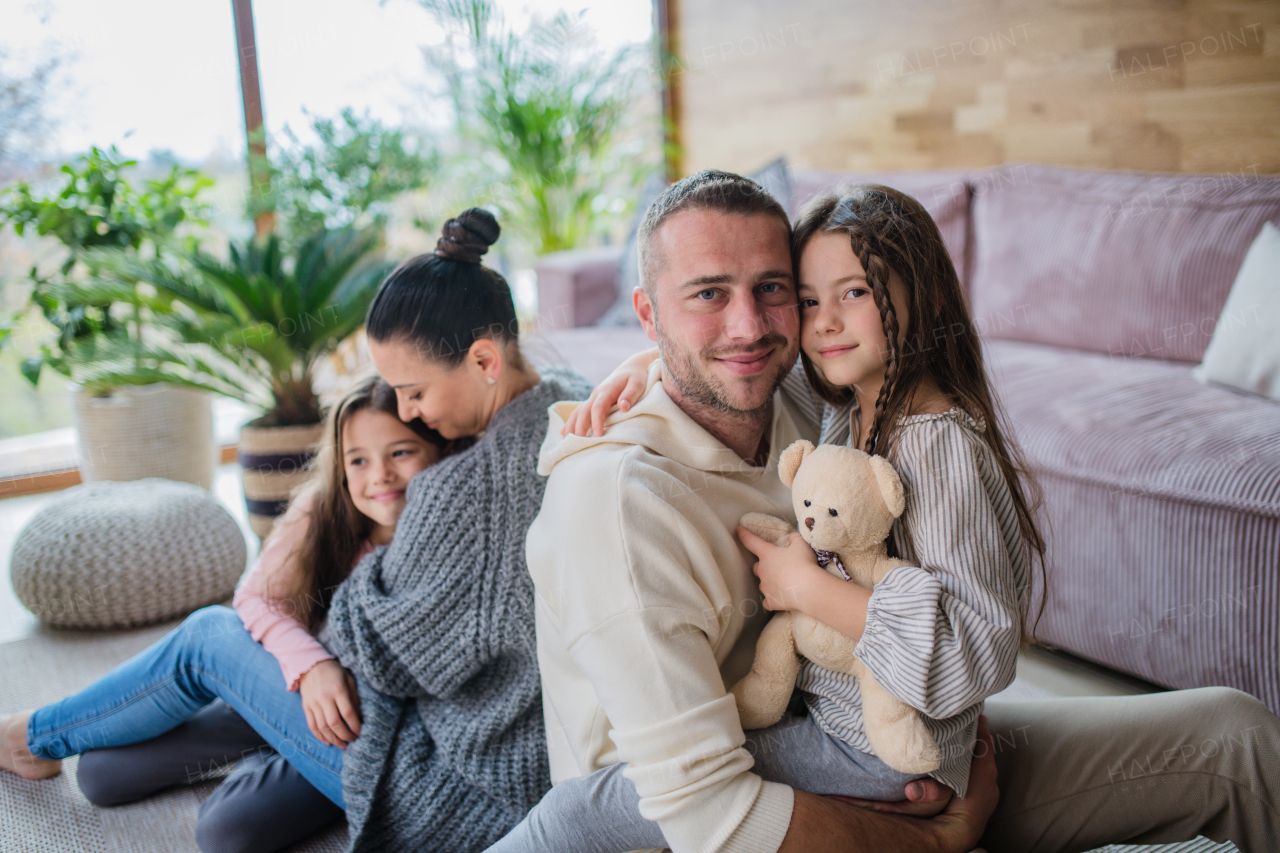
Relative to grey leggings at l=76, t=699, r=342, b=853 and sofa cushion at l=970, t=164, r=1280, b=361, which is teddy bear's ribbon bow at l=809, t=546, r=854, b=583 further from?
sofa cushion at l=970, t=164, r=1280, b=361

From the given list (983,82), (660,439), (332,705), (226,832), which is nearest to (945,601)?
(660,439)

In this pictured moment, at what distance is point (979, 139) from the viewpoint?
3.11 meters

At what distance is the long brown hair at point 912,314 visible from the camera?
3.31 feet

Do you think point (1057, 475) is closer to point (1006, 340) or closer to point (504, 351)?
point (1006, 340)

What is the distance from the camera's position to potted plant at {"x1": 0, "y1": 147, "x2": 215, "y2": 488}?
104 inches

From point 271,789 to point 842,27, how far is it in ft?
11.0

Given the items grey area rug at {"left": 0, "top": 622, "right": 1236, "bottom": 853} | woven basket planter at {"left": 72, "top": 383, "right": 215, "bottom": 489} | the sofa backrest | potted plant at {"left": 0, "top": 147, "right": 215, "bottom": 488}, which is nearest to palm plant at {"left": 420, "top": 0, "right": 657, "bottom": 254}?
potted plant at {"left": 0, "top": 147, "right": 215, "bottom": 488}

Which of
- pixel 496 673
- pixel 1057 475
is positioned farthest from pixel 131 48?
pixel 1057 475

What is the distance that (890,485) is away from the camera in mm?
934

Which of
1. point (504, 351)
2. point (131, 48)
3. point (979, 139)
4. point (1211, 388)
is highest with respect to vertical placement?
point (131, 48)

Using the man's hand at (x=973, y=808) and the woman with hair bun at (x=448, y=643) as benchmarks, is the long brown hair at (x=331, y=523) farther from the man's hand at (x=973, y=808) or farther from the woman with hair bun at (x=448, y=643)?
the man's hand at (x=973, y=808)

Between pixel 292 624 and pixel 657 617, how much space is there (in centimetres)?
71

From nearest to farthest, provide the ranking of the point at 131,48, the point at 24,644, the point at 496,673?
the point at 496,673
the point at 24,644
the point at 131,48

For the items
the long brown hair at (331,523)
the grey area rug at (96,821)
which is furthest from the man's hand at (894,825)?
the long brown hair at (331,523)
